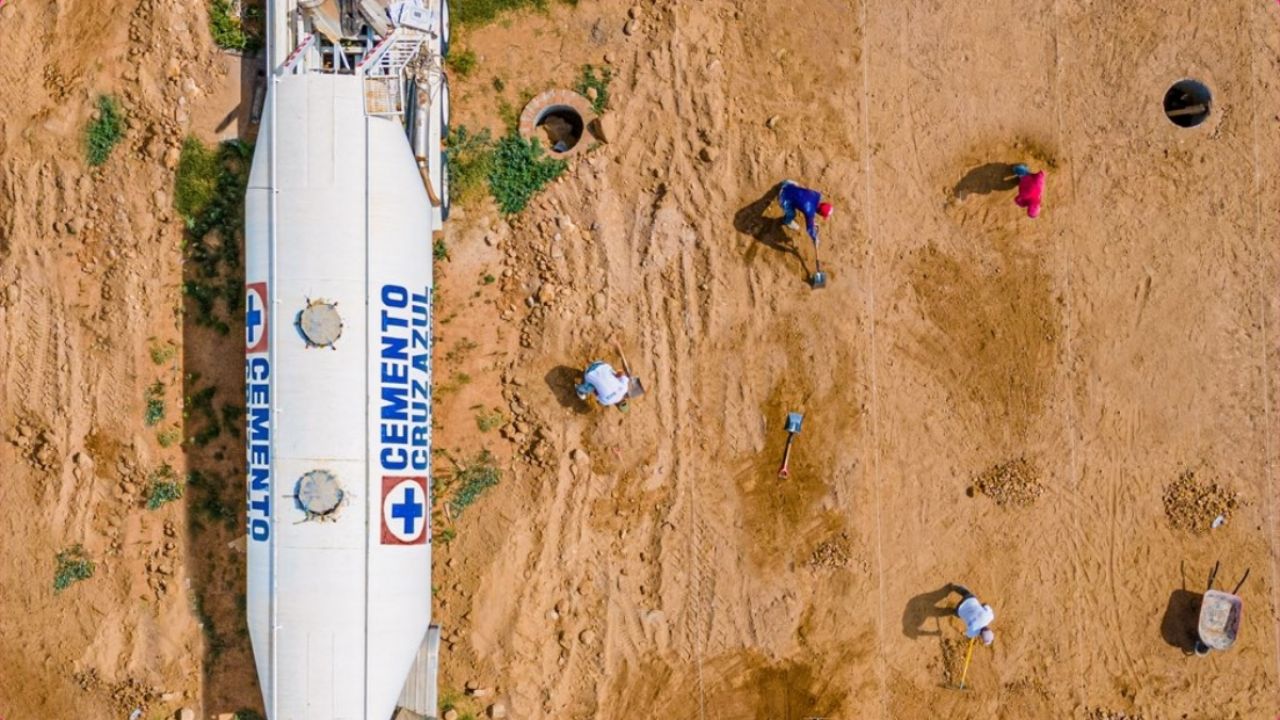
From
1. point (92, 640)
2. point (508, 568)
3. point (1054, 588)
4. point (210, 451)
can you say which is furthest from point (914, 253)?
point (92, 640)

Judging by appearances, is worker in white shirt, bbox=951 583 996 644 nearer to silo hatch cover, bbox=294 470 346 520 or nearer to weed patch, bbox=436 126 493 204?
silo hatch cover, bbox=294 470 346 520

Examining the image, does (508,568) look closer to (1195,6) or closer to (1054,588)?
(1054,588)

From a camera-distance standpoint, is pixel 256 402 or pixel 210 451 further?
pixel 210 451

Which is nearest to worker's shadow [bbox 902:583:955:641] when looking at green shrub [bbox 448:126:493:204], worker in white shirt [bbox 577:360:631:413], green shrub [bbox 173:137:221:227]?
worker in white shirt [bbox 577:360:631:413]

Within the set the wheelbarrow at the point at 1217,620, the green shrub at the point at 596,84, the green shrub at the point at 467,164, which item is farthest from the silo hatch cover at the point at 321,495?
the wheelbarrow at the point at 1217,620

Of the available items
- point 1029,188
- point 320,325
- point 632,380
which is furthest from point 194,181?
point 1029,188

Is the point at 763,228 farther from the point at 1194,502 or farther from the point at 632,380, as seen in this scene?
the point at 1194,502

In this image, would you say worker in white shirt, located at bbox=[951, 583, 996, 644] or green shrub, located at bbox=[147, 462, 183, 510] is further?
worker in white shirt, located at bbox=[951, 583, 996, 644]
